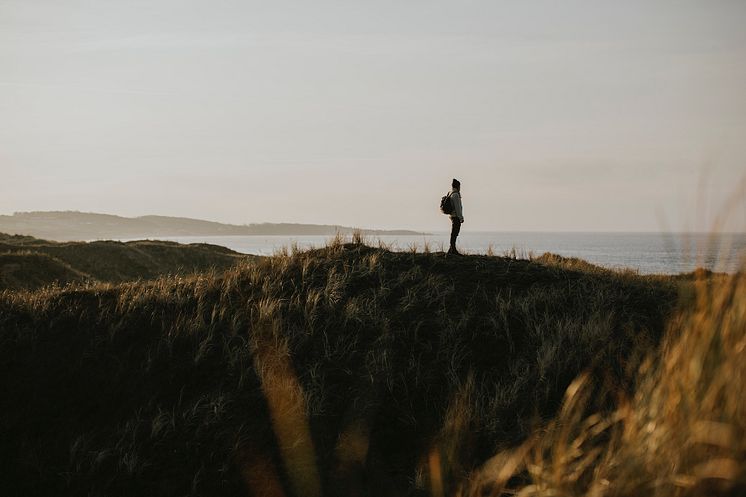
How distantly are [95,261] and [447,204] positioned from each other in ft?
88.0

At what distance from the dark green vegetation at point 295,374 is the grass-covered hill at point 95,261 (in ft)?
51.0

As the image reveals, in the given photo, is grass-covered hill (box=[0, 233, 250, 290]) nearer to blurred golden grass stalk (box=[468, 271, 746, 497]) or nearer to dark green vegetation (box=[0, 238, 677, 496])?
dark green vegetation (box=[0, 238, 677, 496])

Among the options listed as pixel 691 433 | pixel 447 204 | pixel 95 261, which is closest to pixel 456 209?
pixel 447 204

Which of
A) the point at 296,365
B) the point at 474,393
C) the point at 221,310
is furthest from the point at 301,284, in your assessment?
the point at 474,393

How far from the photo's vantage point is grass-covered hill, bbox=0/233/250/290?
22.8 meters

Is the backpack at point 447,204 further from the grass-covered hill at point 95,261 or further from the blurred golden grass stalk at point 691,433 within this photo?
the grass-covered hill at point 95,261

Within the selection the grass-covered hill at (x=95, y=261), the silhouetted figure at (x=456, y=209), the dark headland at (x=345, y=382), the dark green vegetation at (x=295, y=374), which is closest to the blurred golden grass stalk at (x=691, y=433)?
the dark headland at (x=345, y=382)

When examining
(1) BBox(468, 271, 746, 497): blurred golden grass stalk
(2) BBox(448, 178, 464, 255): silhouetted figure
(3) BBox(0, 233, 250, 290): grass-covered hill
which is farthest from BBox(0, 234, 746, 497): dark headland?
(3) BBox(0, 233, 250, 290): grass-covered hill

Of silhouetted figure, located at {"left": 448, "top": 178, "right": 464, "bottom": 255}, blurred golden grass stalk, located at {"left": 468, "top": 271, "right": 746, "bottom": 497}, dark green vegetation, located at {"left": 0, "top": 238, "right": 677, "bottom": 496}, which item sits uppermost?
silhouetted figure, located at {"left": 448, "top": 178, "right": 464, "bottom": 255}

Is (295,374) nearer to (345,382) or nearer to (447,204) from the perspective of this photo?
(345,382)

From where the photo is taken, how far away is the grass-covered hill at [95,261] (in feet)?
74.7

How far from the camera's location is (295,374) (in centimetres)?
723

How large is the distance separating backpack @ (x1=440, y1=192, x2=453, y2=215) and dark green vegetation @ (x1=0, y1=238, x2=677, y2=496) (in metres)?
3.62

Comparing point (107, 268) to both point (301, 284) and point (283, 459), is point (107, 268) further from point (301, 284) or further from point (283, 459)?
point (283, 459)
